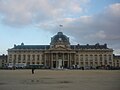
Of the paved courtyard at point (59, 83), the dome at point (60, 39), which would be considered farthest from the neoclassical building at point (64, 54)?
the paved courtyard at point (59, 83)

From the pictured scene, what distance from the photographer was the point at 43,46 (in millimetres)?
151250

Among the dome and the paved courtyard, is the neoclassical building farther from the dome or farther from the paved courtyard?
the paved courtyard

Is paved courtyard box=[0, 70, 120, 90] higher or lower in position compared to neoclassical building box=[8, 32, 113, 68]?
lower

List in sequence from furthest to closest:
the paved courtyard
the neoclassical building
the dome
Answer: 1. the dome
2. the neoclassical building
3. the paved courtyard

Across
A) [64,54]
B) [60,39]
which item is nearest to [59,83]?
[64,54]

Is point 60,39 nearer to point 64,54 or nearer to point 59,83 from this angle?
point 64,54

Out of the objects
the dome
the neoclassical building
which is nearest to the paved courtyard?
the neoclassical building

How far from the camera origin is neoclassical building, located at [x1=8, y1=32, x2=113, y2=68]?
143375 millimetres

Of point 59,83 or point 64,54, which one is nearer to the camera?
point 59,83

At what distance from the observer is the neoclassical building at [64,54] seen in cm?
14338

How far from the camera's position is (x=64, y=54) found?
472ft

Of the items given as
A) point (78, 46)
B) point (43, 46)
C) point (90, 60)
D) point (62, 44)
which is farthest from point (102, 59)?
point (43, 46)

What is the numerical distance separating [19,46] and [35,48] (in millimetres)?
10554

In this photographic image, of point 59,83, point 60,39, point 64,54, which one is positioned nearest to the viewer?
point 59,83
